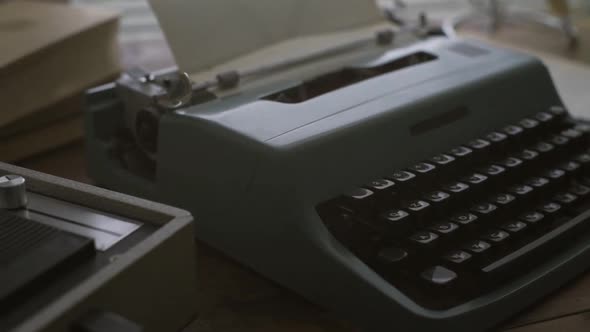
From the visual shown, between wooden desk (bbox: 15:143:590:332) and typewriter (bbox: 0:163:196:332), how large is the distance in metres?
0.10

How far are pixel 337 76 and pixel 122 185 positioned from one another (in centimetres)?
35

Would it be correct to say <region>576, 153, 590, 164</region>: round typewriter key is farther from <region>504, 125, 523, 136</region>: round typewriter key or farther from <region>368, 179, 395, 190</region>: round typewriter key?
<region>368, 179, 395, 190</region>: round typewriter key

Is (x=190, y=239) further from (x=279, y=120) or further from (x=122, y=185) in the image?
(x=122, y=185)

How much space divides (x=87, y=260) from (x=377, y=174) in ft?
1.23

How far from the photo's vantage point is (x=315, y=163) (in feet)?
2.94

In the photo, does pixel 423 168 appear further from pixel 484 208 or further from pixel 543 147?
pixel 543 147

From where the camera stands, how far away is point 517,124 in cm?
114

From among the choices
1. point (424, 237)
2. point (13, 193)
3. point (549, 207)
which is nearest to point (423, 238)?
point (424, 237)

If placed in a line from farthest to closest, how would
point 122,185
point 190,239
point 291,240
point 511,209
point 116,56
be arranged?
point 116,56 < point 122,185 < point 511,209 < point 291,240 < point 190,239

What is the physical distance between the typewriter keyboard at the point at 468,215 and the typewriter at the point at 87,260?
0.22 m

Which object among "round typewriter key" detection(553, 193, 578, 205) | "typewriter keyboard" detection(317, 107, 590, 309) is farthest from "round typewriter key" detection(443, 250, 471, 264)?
"round typewriter key" detection(553, 193, 578, 205)

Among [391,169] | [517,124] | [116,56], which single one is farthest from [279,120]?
[116,56]

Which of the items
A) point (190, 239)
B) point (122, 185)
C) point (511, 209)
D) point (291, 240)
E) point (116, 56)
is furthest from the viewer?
point (116, 56)

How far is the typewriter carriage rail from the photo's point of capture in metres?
0.86
